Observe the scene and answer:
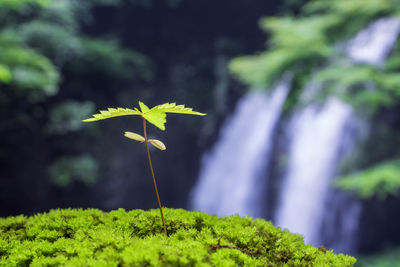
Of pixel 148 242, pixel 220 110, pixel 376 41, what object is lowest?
pixel 148 242

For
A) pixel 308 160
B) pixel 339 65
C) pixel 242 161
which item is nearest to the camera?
pixel 339 65

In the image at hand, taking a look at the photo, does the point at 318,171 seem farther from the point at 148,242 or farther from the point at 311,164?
the point at 148,242

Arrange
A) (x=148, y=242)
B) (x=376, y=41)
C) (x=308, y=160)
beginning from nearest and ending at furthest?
(x=148, y=242) → (x=376, y=41) → (x=308, y=160)

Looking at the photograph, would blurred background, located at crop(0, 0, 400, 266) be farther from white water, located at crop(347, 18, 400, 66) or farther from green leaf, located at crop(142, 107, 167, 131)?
green leaf, located at crop(142, 107, 167, 131)

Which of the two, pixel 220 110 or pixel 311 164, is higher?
pixel 220 110

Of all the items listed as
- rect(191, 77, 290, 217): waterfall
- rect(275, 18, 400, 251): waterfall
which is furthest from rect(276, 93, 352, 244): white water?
rect(191, 77, 290, 217): waterfall

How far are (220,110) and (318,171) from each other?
19.5 ft

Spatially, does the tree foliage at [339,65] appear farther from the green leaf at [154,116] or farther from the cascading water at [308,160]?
the green leaf at [154,116]

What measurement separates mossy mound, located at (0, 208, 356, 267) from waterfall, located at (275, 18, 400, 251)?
7.25 m

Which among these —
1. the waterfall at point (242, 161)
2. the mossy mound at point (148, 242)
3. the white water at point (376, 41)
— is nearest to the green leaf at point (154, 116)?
the mossy mound at point (148, 242)

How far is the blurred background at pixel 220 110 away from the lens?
19.9 feet

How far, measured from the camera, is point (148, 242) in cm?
107

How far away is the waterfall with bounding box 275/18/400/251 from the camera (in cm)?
838

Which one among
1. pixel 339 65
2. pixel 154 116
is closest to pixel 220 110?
pixel 339 65
